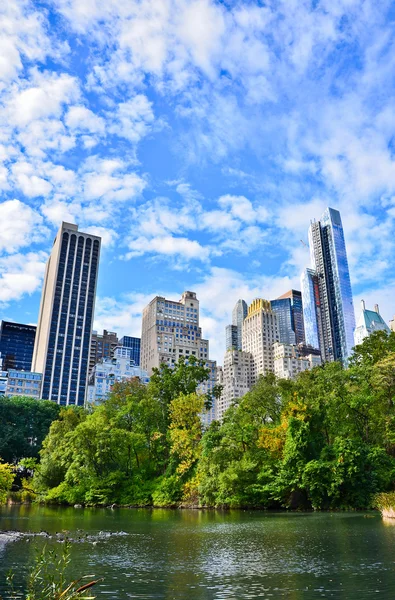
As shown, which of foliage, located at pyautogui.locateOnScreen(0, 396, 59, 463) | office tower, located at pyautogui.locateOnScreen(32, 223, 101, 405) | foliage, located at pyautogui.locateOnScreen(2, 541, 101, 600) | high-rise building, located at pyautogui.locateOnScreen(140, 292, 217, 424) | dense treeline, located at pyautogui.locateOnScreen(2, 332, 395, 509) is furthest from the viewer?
high-rise building, located at pyautogui.locateOnScreen(140, 292, 217, 424)

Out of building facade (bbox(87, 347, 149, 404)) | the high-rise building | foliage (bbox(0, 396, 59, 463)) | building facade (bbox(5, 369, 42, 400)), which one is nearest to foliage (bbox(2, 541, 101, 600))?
foliage (bbox(0, 396, 59, 463))

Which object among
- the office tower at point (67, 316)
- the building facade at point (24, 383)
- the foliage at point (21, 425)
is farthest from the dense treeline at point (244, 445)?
the office tower at point (67, 316)

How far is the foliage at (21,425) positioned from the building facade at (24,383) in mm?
78508

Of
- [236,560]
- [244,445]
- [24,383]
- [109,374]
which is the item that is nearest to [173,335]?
[109,374]

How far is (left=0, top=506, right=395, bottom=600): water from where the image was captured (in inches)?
517

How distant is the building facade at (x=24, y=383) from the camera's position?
510 feet

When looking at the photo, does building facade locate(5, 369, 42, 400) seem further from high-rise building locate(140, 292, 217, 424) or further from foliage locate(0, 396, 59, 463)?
foliage locate(0, 396, 59, 463)

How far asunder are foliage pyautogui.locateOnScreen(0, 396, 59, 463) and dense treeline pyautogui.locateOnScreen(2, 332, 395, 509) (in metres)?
16.9

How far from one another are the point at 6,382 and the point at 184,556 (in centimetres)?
14796

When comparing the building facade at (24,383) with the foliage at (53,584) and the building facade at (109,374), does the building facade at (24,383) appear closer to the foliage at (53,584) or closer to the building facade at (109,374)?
the building facade at (109,374)

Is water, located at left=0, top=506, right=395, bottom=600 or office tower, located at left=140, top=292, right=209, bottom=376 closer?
water, located at left=0, top=506, right=395, bottom=600

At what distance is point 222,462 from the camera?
1857 inches

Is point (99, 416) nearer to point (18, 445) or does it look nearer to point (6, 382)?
point (18, 445)

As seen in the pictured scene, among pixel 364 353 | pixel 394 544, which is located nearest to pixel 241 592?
pixel 394 544
